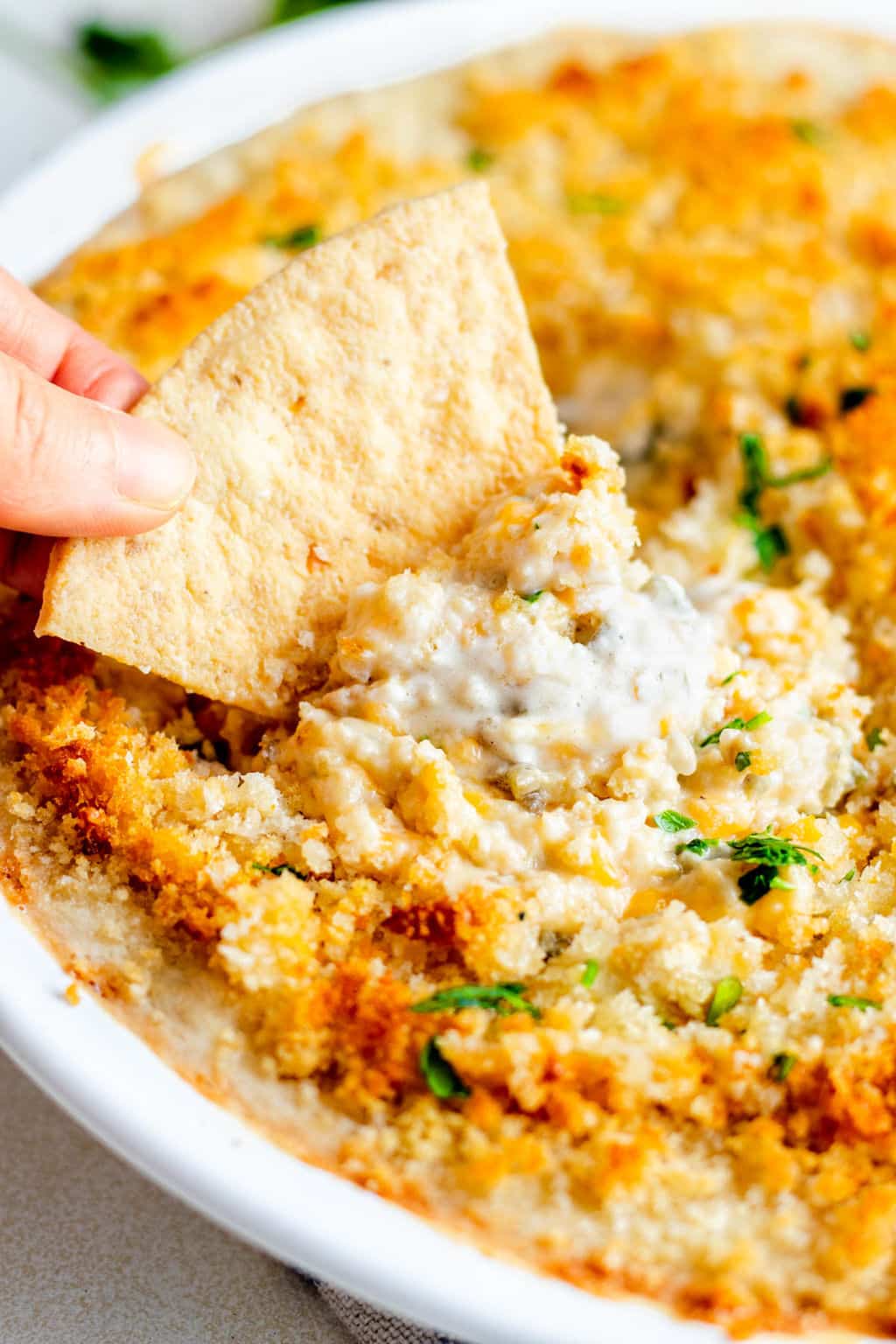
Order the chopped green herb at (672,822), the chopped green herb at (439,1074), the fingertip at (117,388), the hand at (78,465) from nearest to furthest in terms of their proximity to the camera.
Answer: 1. the chopped green herb at (439,1074)
2. the hand at (78,465)
3. the chopped green herb at (672,822)
4. the fingertip at (117,388)

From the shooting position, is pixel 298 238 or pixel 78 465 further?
pixel 298 238

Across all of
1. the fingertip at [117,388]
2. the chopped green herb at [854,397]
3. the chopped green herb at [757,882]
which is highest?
the fingertip at [117,388]

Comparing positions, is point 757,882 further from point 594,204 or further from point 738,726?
point 594,204

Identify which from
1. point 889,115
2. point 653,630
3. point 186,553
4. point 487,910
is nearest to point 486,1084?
point 487,910

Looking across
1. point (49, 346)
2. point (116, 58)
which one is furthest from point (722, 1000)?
point (116, 58)

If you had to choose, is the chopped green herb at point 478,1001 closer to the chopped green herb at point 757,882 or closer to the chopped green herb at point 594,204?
the chopped green herb at point 757,882

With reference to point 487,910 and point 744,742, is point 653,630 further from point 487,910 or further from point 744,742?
point 487,910

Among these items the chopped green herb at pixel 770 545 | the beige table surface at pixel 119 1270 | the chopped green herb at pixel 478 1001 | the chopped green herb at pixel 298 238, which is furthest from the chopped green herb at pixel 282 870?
the chopped green herb at pixel 298 238
